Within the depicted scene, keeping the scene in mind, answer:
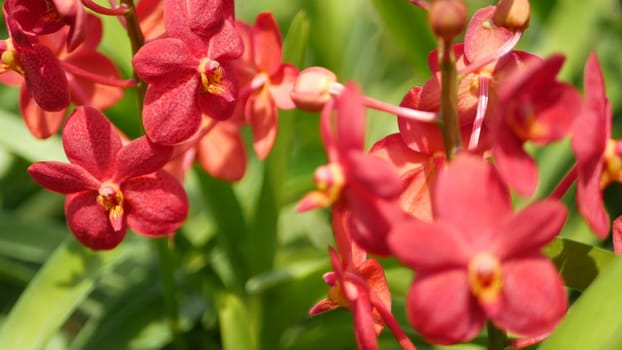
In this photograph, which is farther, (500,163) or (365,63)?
(365,63)

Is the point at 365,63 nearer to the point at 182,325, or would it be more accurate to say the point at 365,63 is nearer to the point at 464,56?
the point at 182,325

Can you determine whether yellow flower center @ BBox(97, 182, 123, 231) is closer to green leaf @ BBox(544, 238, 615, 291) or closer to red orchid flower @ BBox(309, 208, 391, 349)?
red orchid flower @ BBox(309, 208, 391, 349)

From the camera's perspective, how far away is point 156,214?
1062mm

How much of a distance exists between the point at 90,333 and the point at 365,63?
1044 mm

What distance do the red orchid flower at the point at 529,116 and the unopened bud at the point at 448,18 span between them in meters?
0.07

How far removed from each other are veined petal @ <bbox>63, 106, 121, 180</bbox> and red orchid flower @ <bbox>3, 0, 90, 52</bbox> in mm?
84

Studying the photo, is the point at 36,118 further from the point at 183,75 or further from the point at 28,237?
the point at 28,237

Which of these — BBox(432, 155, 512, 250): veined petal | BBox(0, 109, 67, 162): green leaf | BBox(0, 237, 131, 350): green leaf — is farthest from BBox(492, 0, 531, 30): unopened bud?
BBox(0, 109, 67, 162): green leaf

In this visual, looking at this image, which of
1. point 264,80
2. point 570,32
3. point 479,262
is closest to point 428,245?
point 479,262

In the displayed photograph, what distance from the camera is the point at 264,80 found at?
1.24m

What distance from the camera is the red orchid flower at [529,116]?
2.56 ft

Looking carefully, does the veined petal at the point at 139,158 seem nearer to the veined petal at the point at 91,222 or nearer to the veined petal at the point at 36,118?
the veined petal at the point at 91,222

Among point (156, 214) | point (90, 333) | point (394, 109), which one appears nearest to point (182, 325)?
point (90, 333)

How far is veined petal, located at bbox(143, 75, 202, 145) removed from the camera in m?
1.02
